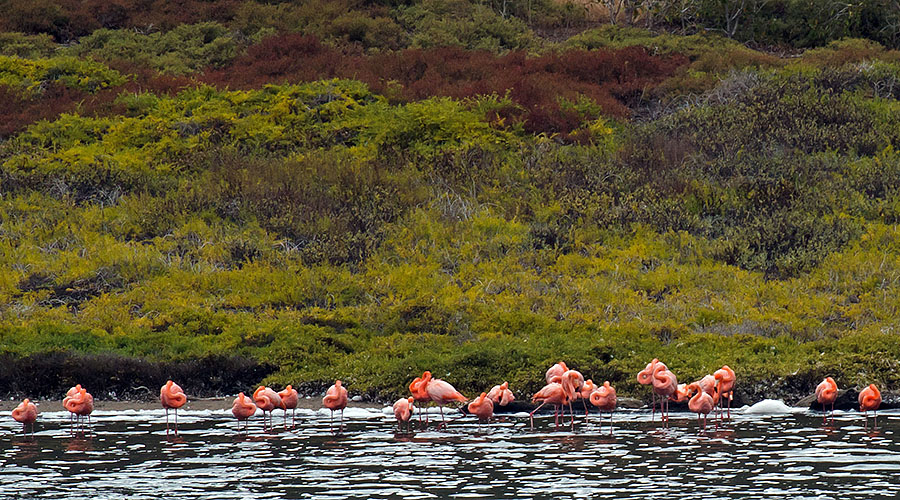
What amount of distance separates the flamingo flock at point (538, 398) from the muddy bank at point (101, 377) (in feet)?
6.03

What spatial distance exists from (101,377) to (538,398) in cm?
622

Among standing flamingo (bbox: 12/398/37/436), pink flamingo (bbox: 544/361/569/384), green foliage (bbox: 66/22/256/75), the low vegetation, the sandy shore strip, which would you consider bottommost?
the sandy shore strip

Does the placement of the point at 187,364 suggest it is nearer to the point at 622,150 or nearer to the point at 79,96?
the point at 622,150

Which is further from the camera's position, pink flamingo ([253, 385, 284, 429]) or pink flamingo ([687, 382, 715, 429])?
pink flamingo ([253, 385, 284, 429])

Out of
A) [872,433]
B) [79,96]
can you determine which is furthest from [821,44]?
[872,433]

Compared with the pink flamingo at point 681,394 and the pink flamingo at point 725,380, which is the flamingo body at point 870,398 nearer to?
the pink flamingo at point 725,380

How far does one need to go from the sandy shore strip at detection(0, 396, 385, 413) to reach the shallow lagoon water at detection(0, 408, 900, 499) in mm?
769

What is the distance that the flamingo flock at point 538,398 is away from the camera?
1345 cm

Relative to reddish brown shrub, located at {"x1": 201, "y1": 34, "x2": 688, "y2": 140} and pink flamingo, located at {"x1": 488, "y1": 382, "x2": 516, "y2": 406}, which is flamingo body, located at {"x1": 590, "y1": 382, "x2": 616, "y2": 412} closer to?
pink flamingo, located at {"x1": 488, "y1": 382, "x2": 516, "y2": 406}

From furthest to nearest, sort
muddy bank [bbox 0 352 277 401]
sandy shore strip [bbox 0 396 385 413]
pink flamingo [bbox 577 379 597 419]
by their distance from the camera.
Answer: muddy bank [bbox 0 352 277 401] → sandy shore strip [bbox 0 396 385 413] → pink flamingo [bbox 577 379 597 419]

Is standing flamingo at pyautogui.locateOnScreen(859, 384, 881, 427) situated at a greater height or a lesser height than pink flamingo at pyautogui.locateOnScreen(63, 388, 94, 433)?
lesser

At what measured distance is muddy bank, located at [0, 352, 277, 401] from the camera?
1616 cm

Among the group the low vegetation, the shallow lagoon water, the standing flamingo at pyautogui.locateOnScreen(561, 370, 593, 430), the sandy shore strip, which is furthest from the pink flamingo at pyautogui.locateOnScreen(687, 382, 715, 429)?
the sandy shore strip

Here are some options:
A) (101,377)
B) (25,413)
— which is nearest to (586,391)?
(25,413)
